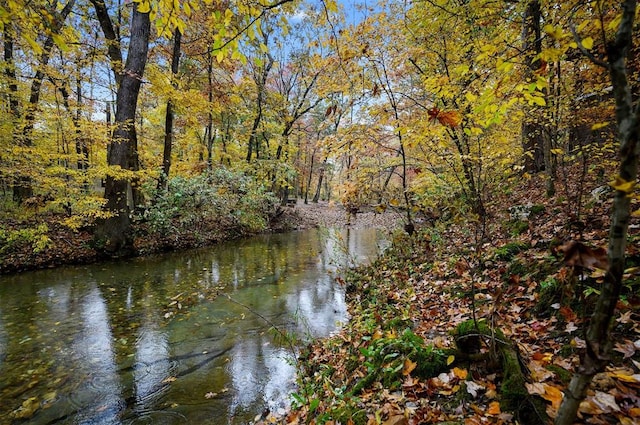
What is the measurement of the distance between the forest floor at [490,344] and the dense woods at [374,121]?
9 cm

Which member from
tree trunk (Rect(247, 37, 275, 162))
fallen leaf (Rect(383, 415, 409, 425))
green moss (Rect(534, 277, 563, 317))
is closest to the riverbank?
green moss (Rect(534, 277, 563, 317))

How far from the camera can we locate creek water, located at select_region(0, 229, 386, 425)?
339 centimetres

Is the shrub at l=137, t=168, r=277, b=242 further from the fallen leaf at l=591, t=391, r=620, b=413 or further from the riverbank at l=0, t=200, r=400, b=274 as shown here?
the fallen leaf at l=591, t=391, r=620, b=413

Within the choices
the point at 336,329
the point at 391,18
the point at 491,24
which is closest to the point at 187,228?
the point at 336,329

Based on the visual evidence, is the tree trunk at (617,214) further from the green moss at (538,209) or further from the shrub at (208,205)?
the shrub at (208,205)

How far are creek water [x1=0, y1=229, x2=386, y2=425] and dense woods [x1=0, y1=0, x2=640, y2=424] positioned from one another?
1.43 m

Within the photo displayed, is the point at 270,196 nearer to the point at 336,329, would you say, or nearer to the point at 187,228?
the point at 187,228

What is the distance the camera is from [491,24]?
6.39 m

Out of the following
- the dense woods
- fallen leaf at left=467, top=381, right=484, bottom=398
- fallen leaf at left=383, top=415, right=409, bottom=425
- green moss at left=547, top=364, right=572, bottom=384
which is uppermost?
the dense woods

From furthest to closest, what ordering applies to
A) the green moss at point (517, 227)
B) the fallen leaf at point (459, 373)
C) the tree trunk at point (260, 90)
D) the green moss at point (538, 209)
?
the tree trunk at point (260, 90) → the green moss at point (538, 209) → the green moss at point (517, 227) → the fallen leaf at point (459, 373)

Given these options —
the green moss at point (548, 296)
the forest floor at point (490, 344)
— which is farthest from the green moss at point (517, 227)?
the green moss at point (548, 296)

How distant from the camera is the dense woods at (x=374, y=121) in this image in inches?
96.8

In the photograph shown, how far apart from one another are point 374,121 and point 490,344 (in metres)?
4.99

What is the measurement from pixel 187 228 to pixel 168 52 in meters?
7.49
